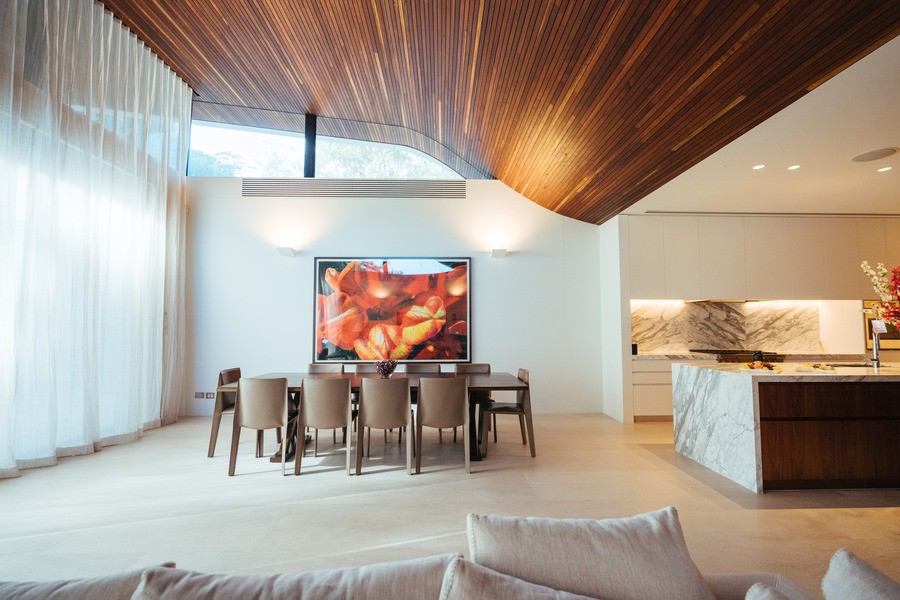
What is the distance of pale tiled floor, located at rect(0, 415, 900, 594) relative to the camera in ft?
8.77

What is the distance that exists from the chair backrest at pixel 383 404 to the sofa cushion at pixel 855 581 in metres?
3.62

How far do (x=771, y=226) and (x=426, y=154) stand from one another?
509 centimetres

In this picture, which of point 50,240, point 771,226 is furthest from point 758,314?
point 50,240

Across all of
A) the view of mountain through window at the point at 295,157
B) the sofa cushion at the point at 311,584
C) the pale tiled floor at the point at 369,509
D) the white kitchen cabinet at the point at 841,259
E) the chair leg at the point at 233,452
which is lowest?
the pale tiled floor at the point at 369,509

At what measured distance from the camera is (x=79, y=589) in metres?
0.96

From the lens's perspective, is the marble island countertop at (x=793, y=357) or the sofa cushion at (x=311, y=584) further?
the marble island countertop at (x=793, y=357)

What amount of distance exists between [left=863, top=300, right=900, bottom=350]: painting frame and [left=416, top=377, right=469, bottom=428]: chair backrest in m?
5.99

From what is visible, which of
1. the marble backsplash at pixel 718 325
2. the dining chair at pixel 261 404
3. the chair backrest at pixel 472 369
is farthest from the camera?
the marble backsplash at pixel 718 325

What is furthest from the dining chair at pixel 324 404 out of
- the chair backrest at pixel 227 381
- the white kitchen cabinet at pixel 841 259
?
the white kitchen cabinet at pixel 841 259

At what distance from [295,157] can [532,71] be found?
460 centimetres

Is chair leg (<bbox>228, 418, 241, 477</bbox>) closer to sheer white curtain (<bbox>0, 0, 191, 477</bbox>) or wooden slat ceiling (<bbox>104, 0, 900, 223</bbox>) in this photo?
sheer white curtain (<bbox>0, 0, 191, 477</bbox>)

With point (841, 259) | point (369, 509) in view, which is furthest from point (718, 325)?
point (369, 509)

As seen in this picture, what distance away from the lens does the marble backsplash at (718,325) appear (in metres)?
6.88

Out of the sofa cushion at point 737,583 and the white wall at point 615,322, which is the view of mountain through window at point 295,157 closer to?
the white wall at point 615,322
